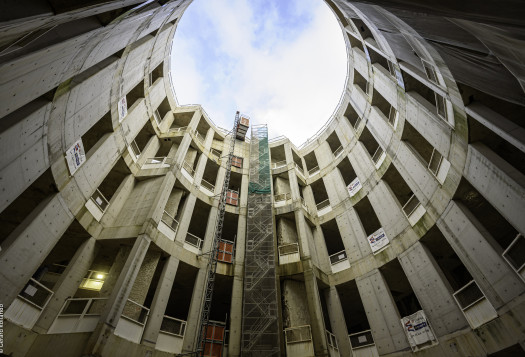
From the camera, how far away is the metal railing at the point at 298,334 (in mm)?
13344

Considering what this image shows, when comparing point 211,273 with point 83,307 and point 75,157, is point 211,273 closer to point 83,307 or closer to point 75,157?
point 83,307

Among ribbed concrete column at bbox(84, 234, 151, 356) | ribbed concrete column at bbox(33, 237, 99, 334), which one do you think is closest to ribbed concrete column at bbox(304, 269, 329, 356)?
ribbed concrete column at bbox(84, 234, 151, 356)

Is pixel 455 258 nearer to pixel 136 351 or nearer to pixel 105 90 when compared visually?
pixel 136 351

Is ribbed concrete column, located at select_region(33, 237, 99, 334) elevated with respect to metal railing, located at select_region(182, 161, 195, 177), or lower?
lower

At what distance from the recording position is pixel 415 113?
14.5m

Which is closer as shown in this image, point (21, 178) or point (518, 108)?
point (21, 178)

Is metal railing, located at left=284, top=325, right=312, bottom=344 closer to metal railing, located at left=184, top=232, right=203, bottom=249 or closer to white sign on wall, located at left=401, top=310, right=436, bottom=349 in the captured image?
white sign on wall, located at left=401, top=310, right=436, bottom=349

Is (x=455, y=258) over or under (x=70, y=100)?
under

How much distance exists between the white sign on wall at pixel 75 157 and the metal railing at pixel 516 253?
1731cm

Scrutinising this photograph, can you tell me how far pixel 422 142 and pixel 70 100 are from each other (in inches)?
708

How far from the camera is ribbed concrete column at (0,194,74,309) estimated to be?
829 centimetres

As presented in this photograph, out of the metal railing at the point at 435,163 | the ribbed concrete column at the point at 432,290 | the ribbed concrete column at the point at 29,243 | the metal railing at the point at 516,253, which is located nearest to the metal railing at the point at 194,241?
the ribbed concrete column at the point at 29,243

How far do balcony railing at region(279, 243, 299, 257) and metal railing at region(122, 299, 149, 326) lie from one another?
8793mm

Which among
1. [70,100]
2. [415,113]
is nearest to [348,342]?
[415,113]
